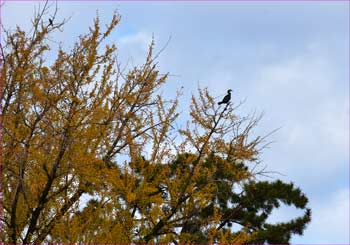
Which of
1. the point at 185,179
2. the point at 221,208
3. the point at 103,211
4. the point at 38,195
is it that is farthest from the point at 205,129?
the point at 221,208

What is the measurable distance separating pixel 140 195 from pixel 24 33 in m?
2.25

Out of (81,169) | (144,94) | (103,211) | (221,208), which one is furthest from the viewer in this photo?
(221,208)

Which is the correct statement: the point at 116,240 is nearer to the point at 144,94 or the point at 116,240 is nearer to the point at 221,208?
the point at 144,94

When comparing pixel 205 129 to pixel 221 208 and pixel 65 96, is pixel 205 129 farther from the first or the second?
pixel 221 208

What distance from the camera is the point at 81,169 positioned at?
575 cm

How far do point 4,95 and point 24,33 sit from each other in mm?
761

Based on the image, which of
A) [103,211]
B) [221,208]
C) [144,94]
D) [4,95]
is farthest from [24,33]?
[221,208]

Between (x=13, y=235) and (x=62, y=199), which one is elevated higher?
(x=62, y=199)

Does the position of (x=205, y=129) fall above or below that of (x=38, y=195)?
above

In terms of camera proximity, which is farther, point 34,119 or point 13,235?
point 34,119

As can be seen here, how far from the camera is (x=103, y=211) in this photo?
6.21 m

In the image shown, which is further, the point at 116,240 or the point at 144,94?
the point at 144,94

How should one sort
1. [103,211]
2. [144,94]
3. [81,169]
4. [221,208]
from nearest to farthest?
[81,169] < [103,211] < [144,94] < [221,208]

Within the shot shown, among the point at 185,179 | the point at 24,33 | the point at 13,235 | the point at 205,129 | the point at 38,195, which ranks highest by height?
the point at 24,33
